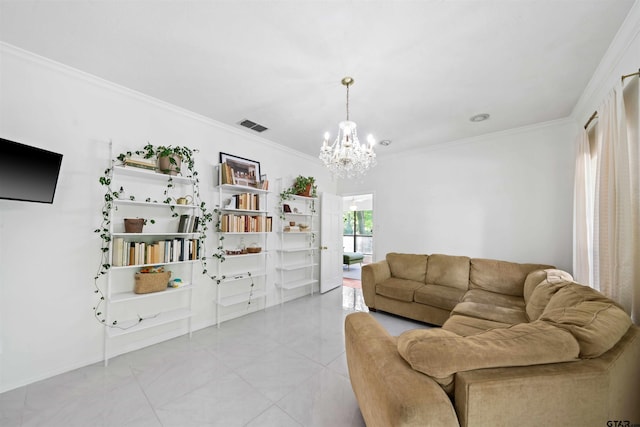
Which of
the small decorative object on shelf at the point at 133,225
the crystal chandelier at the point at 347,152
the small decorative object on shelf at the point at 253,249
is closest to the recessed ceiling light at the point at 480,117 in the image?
the crystal chandelier at the point at 347,152

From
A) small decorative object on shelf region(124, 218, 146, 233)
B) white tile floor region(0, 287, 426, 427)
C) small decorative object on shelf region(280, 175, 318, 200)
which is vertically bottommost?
white tile floor region(0, 287, 426, 427)

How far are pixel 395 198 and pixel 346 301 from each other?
2269 millimetres

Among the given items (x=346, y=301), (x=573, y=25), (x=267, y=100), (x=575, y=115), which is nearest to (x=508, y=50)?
(x=573, y=25)

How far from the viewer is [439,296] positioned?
10.5 feet

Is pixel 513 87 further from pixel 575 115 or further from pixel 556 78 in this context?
pixel 575 115

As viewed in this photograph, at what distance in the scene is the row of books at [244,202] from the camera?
3.56 m

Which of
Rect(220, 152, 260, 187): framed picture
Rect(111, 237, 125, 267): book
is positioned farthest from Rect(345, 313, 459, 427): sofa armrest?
Rect(220, 152, 260, 187): framed picture

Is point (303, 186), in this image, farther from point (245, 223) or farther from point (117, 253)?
point (117, 253)

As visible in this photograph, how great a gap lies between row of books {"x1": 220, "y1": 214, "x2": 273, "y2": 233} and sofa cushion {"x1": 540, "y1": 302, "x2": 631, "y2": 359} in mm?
3275

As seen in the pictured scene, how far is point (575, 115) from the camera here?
126 inches

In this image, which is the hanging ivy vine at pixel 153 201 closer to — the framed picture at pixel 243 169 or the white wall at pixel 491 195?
the framed picture at pixel 243 169

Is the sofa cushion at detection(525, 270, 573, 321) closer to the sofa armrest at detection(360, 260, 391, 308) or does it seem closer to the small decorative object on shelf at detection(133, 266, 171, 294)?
the sofa armrest at detection(360, 260, 391, 308)

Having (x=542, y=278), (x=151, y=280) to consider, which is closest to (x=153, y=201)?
(x=151, y=280)

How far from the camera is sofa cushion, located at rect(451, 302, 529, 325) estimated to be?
2385mm
